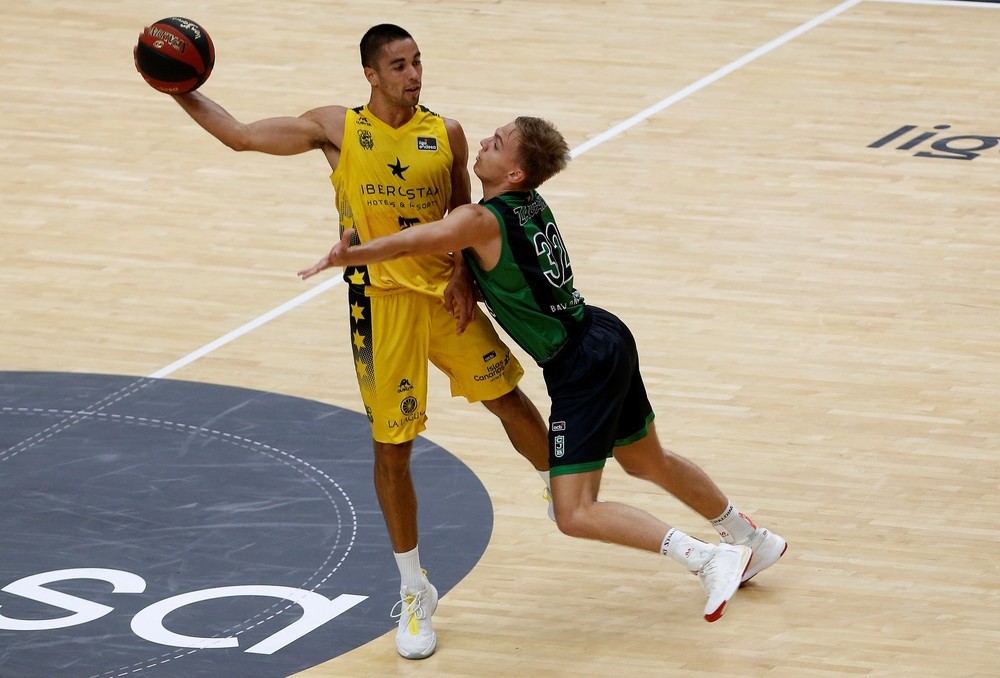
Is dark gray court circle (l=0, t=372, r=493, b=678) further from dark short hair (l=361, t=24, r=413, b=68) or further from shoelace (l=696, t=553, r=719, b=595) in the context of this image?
dark short hair (l=361, t=24, r=413, b=68)

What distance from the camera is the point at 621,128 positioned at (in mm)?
14148

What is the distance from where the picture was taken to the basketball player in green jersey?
6441 millimetres

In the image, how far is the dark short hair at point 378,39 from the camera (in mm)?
6551

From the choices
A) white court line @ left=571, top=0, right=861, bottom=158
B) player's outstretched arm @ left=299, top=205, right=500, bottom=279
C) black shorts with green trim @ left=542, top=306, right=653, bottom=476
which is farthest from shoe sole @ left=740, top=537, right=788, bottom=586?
white court line @ left=571, top=0, right=861, bottom=158

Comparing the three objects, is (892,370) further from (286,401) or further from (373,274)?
(373,274)

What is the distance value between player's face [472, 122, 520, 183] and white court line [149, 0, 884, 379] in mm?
3564

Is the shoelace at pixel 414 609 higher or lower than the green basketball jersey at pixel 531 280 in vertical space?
lower

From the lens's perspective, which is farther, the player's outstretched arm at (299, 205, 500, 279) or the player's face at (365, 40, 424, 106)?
the player's face at (365, 40, 424, 106)

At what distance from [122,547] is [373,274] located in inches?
70.4

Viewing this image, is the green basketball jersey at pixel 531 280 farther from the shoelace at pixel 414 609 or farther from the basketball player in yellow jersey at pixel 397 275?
the shoelace at pixel 414 609

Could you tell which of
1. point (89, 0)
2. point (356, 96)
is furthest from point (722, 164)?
point (89, 0)

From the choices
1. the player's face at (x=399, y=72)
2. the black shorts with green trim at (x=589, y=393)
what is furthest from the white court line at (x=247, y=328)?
the black shorts with green trim at (x=589, y=393)

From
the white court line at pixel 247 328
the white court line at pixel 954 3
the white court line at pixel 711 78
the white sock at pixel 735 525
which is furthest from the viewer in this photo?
the white court line at pixel 954 3

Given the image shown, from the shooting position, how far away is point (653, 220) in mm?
12047
